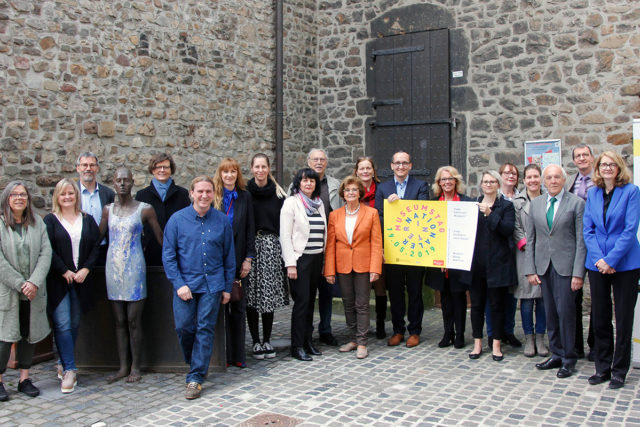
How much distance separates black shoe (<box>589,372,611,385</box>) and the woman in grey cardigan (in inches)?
172

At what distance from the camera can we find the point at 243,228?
5516 millimetres

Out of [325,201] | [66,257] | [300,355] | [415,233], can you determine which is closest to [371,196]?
[325,201]

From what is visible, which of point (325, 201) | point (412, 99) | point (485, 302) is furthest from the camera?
point (412, 99)

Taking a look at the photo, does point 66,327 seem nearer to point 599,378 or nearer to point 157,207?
point 157,207

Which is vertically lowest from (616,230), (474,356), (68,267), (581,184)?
(474,356)

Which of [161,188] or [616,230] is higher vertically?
[161,188]

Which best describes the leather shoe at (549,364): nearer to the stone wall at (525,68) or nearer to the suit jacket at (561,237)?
the suit jacket at (561,237)

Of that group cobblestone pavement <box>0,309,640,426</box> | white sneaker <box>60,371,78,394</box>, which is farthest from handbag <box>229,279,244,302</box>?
white sneaker <box>60,371,78,394</box>

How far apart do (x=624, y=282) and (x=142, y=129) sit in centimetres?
618

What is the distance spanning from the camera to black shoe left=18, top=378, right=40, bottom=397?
4.88 meters

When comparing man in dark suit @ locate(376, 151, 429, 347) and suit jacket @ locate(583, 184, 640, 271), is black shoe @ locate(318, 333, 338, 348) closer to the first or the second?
man in dark suit @ locate(376, 151, 429, 347)

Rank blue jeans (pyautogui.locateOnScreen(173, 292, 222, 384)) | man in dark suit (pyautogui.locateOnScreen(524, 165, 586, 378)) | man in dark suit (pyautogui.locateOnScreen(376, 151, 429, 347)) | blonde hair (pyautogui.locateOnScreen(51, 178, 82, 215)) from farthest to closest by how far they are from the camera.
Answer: man in dark suit (pyautogui.locateOnScreen(376, 151, 429, 347)) < man in dark suit (pyautogui.locateOnScreen(524, 165, 586, 378)) < blonde hair (pyautogui.locateOnScreen(51, 178, 82, 215)) < blue jeans (pyautogui.locateOnScreen(173, 292, 222, 384))

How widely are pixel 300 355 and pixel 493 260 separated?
2.00m

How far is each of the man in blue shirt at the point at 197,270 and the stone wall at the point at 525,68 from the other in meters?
5.85
